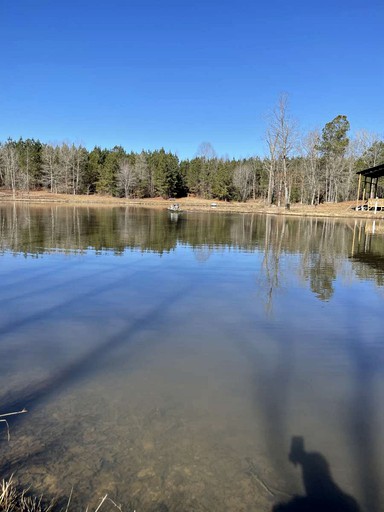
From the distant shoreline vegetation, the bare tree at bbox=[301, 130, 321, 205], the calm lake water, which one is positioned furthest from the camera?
the distant shoreline vegetation

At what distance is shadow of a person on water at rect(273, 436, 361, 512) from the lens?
2.97 m

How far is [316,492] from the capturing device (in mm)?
3115

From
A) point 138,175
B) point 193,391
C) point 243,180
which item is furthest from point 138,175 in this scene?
point 193,391

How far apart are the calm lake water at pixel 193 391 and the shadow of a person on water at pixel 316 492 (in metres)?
0.01

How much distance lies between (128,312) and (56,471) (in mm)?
4395

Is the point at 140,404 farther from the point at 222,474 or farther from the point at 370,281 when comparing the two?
the point at 370,281

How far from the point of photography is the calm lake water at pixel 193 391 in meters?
3.16

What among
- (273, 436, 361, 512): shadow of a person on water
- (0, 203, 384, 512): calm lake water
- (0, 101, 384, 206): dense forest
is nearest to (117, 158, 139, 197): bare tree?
(0, 101, 384, 206): dense forest

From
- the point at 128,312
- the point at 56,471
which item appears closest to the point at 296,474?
the point at 56,471

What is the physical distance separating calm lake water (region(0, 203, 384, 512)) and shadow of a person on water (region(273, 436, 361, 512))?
0.01 m

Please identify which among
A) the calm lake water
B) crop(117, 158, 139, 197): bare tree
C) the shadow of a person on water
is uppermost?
crop(117, 158, 139, 197): bare tree

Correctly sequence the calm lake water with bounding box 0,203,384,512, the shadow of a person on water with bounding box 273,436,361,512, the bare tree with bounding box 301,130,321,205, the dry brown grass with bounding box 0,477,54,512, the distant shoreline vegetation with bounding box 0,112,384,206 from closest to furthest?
the dry brown grass with bounding box 0,477,54,512
the shadow of a person on water with bounding box 273,436,361,512
the calm lake water with bounding box 0,203,384,512
the bare tree with bounding box 301,130,321,205
the distant shoreline vegetation with bounding box 0,112,384,206

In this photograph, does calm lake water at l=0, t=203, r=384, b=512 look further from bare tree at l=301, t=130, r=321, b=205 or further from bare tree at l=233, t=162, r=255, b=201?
bare tree at l=233, t=162, r=255, b=201

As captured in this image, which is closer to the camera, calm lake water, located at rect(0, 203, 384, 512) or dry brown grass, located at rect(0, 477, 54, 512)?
dry brown grass, located at rect(0, 477, 54, 512)
